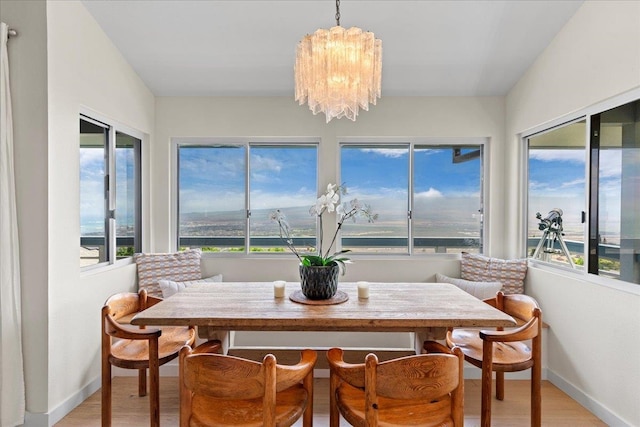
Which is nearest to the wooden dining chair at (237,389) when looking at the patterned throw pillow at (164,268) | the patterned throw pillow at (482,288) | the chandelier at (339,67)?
the chandelier at (339,67)

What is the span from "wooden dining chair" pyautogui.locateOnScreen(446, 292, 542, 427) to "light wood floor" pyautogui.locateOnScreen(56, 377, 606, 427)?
418 mm

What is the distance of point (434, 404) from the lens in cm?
140

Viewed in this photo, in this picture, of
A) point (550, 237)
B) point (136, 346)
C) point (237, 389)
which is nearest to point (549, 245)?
point (550, 237)

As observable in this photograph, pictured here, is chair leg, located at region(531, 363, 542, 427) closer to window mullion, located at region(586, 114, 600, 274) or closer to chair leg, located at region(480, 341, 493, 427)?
chair leg, located at region(480, 341, 493, 427)

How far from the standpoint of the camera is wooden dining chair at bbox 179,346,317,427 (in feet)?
3.87

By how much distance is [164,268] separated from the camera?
3.10m

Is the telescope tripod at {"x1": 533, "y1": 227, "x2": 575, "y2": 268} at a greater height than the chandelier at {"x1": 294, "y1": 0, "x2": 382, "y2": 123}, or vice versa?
the chandelier at {"x1": 294, "y1": 0, "x2": 382, "y2": 123}

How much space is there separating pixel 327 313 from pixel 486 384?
89 centimetres

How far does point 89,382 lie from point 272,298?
5.17 ft

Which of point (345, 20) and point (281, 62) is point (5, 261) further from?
point (345, 20)

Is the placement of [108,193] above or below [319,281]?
above

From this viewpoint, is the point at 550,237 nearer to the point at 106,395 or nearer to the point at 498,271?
the point at 498,271

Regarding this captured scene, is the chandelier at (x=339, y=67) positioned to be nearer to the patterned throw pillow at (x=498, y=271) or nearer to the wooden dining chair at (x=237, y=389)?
the wooden dining chair at (x=237, y=389)

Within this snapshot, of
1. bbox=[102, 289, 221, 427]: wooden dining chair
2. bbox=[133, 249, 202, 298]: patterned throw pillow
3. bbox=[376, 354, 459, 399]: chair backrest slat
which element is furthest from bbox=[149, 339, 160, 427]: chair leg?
bbox=[133, 249, 202, 298]: patterned throw pillow
